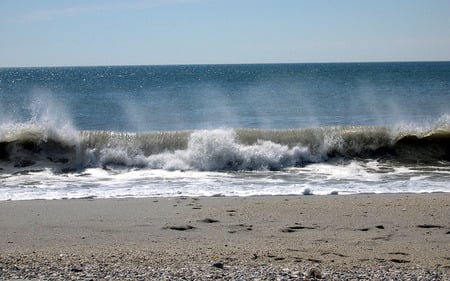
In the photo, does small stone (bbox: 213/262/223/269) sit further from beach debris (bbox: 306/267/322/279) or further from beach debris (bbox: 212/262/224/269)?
beach debris (bbox: 306/267/322/279)

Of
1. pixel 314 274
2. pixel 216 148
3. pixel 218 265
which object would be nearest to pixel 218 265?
A: pixel 218 265

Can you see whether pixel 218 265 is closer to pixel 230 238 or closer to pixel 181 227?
pixel 230 238

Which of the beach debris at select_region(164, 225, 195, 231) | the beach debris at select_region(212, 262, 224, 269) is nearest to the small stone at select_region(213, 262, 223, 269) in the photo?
the beach debris at select_region(212, 262, 224, 269)

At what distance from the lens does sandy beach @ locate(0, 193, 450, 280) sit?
6.57 meters

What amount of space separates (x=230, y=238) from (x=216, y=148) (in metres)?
8.52

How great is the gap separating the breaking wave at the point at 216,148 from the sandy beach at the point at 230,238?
4.91 meters

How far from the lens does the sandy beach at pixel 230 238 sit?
6.57m

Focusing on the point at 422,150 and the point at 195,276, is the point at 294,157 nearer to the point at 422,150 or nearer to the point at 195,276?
the point at 422,150

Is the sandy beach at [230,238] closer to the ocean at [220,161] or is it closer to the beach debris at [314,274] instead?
the beach debris at [314,274]

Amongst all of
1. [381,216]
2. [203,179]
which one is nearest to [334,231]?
[381,216]

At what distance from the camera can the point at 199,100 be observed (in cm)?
3966

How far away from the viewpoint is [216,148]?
55.2 feet

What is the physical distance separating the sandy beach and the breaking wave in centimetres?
491

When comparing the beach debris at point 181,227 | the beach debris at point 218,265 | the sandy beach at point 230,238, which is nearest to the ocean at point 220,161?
the sandy beach at point 230,238
